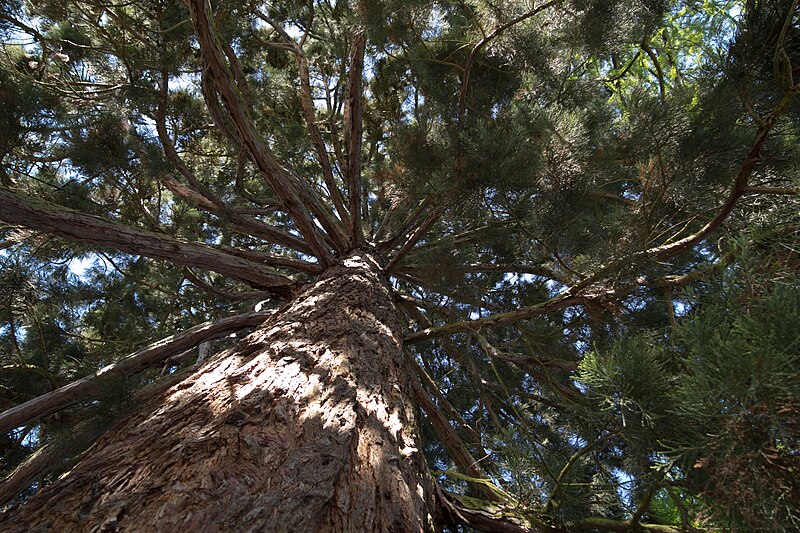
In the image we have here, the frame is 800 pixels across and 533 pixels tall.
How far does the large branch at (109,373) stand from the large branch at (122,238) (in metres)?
0.29

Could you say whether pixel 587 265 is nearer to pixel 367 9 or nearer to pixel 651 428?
pixel 651 428

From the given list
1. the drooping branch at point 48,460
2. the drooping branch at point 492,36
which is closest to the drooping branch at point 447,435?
the drooping branch at point 48,460

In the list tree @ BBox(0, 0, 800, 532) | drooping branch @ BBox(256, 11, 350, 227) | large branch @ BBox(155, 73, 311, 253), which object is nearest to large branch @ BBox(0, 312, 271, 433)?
tree @ BBox(0, 0, 800, 532)

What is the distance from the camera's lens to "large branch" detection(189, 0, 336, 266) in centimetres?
221

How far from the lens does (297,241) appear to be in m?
4.18

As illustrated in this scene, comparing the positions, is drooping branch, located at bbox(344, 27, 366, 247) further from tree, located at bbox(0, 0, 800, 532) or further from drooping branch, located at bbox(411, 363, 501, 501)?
drooping branch, located at bbox(411, 363, 501, 501)

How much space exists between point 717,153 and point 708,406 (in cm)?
177

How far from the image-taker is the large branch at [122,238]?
6.44 ft

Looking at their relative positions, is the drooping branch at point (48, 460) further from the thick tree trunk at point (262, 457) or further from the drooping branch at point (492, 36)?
the drooping branch at point (492, 36)

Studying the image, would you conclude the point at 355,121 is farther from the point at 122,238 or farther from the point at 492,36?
the point at 122,238

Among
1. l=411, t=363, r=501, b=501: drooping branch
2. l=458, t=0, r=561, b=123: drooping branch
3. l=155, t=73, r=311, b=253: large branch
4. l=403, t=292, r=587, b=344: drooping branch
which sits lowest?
l=411, t=363, r=501, b=501: drooping branch

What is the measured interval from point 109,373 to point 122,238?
2.38ft

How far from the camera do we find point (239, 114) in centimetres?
242

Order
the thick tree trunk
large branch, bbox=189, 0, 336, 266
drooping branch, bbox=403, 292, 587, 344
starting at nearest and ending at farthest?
the thick tree trunk → large branch, bbox=189, 0, 336, 266 → drooping branch, bbox=403, 292, 587, 344
